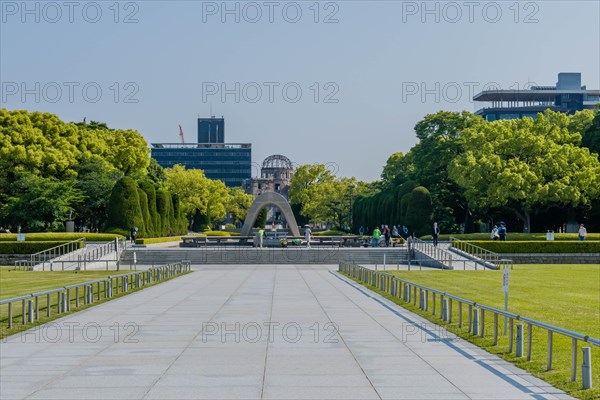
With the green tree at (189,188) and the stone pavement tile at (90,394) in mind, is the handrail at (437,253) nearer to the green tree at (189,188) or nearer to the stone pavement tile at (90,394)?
the stone pavement tile at (90,394)

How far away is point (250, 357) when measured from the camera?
12922 mm

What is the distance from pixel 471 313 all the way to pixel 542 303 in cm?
735

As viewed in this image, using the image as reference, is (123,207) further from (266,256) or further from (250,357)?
(250,357)

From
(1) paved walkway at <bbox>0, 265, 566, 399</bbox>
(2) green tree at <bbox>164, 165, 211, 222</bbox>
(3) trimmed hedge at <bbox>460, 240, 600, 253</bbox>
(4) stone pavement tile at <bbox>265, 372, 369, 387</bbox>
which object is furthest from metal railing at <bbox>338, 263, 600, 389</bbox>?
(2) green tree at <bbox>164, 165, 211, 222</bbox>

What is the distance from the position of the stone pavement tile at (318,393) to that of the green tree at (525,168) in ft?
167

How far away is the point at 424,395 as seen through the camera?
392 inches

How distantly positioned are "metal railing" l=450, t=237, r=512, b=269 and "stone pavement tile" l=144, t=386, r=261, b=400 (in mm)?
34671

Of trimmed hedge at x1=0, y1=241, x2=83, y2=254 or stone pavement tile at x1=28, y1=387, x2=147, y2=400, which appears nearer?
stone pavement tile at x1=28, y1=387, x2=147, y2=400

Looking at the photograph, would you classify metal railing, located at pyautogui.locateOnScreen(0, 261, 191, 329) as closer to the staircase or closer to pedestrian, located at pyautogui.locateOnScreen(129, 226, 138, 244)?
the staircase

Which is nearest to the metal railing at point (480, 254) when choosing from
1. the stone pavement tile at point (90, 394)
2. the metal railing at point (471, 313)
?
the metal railing at point (471, 313)

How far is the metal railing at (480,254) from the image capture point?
147 feet

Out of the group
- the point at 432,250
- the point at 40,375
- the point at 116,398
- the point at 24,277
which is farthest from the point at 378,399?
the point at 432,250

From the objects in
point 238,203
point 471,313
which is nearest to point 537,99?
point 238,203

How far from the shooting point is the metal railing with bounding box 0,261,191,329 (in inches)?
699
